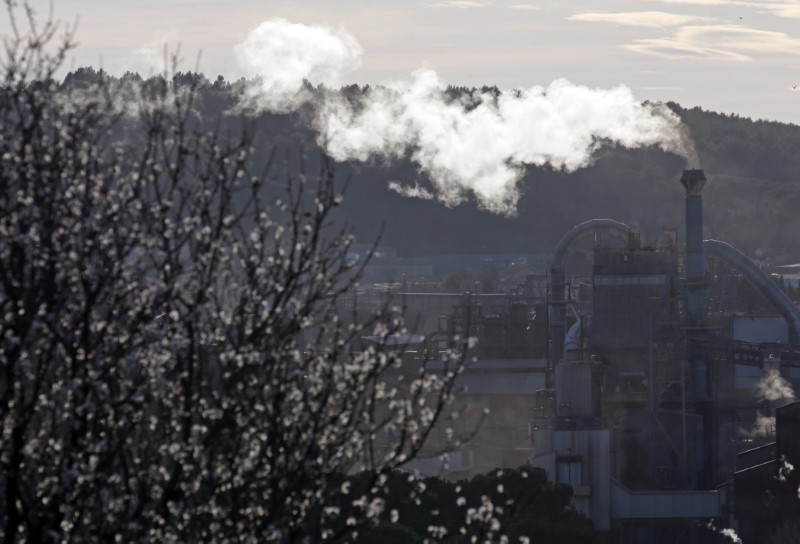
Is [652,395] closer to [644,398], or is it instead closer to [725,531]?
[644,398]

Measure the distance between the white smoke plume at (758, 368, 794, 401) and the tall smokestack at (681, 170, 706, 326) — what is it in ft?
15.5

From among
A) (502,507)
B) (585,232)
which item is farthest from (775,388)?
(502,507)

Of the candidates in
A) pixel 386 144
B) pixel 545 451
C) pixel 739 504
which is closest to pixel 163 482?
pixel 739 504

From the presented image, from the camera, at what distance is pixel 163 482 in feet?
33.9

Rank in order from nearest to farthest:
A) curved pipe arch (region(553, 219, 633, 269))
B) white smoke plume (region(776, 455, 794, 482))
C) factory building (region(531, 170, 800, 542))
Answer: white smoke plume (region(776, 455, 794, 482))
factory building (region(531, 170, 800, 542))
curved pipe arch (region(553, 219, 633, 269))

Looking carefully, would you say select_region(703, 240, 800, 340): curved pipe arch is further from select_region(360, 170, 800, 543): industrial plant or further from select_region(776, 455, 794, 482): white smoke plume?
select_region(776, 455, 794, 482): white smoke plume

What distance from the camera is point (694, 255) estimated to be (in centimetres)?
5228

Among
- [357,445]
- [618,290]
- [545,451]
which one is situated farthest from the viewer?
[618,290]

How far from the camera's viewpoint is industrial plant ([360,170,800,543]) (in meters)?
41.6

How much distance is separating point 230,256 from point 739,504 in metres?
29.2

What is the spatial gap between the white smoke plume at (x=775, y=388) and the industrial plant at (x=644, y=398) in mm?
82

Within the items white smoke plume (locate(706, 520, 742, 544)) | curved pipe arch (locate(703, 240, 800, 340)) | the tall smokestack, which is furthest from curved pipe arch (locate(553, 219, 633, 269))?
white smoke plume (locate(706, 520, 742, 544))

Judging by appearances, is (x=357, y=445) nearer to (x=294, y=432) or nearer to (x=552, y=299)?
(x=294, y=432)

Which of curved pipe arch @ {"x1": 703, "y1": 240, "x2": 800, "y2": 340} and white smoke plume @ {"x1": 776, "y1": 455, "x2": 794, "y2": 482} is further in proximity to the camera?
curved pipe arch @ {"x1": 703, "y1": 240, "x2": 800, "y2": 340}
